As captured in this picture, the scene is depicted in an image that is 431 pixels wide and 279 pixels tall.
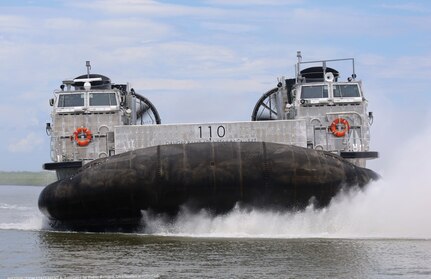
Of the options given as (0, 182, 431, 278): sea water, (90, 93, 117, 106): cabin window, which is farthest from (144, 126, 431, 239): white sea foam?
(90, 93, 117, 106): cabin window

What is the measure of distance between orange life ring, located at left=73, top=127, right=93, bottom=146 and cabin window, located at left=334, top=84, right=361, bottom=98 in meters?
4.93

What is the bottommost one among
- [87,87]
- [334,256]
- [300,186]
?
[334,256]

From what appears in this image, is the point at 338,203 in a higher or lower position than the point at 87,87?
lower

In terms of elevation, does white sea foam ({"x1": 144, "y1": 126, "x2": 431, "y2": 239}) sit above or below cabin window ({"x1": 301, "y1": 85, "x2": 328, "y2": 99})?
below

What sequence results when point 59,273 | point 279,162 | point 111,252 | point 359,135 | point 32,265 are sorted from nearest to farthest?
point 59,273
point 32,265
point 111,252
point 279,162
point 359,135

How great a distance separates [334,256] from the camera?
495 inches

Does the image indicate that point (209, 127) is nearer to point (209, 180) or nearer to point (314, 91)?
point (209, 180)

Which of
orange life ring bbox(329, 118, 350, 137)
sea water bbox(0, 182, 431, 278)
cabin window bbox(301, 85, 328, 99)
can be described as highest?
cabin window bbox(301, 85, 328, 99)

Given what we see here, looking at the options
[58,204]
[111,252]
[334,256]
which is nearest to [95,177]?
[58,204]

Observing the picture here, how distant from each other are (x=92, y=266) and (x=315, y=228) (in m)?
4.88

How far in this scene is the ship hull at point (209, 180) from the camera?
602 inches

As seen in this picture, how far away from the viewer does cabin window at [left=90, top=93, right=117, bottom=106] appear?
19.0m

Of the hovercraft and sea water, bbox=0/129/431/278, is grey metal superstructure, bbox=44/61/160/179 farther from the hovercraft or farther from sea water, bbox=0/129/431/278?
sea water, bbox=0/129/431/278

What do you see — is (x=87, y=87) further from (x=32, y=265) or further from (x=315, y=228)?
(x=32, y=265)
